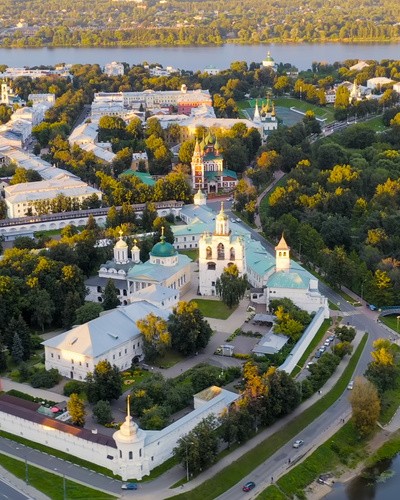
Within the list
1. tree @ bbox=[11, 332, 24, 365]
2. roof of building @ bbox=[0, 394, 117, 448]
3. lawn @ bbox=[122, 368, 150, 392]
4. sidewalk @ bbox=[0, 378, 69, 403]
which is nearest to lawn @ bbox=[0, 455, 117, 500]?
roof of building @ bbox=[0, 394, 117, 448]

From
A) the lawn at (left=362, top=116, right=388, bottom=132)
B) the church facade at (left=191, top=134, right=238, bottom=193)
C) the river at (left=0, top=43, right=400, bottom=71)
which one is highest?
the church facade at (left=191, top=134, right=238, bottom=193)

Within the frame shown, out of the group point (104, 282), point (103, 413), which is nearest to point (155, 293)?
point (104, 282)

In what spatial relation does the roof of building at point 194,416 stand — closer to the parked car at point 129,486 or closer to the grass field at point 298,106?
the parked car at point 129,486

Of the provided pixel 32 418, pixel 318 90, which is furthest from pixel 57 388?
pixel 318 90

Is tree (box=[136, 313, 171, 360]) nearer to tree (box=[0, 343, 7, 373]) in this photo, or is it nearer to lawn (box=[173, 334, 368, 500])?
tree (box=[0, 343, 7, 373])

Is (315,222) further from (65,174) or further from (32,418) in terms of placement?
(32,418)

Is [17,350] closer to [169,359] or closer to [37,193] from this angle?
[169,359]
